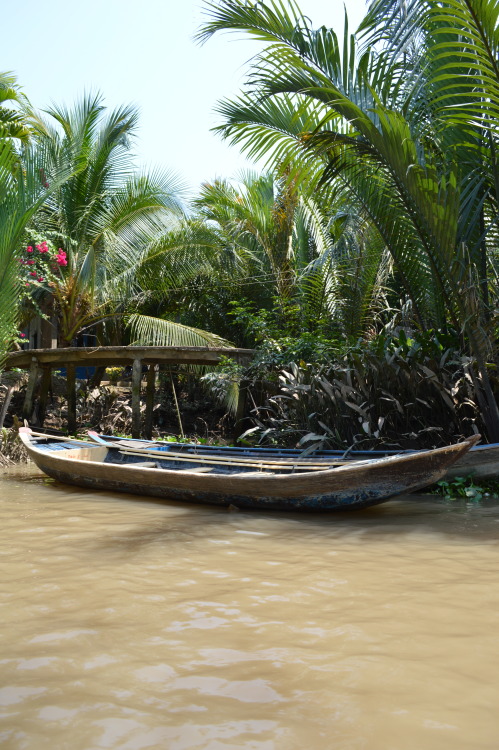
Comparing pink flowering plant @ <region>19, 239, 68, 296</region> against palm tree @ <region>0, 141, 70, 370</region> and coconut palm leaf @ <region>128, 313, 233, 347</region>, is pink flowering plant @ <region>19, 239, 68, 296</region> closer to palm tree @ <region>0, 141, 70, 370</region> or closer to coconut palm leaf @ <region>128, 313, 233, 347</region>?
coconut palm leaf @ <region>128, 313, 233, 347</region>

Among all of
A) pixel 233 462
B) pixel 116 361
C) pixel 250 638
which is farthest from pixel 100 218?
pixel 250 638

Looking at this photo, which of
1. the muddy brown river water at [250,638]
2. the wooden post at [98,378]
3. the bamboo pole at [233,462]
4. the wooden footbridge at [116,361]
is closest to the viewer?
the muddy brown river water at [250,638]

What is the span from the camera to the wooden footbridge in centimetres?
1051

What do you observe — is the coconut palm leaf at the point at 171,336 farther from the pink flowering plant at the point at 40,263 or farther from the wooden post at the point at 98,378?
the wooden post at the point at 98,378

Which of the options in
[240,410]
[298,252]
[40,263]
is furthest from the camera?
[298,252]

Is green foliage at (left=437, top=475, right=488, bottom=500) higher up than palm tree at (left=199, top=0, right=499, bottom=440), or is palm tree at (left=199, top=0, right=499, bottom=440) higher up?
palm tree at (left=199, top=0, right=499, bottom=440)

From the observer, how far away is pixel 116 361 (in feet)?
41.0

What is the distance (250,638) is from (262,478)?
9.33ft

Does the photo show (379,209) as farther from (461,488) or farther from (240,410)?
(240,410)

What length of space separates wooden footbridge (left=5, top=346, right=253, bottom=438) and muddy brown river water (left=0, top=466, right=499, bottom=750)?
5.56 metres

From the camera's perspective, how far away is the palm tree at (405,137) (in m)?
5.89

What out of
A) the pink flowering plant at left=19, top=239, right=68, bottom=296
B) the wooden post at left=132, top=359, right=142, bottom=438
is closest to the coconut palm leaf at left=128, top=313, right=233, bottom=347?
the wooden post at left=132, top=359, right=142, bottom=438

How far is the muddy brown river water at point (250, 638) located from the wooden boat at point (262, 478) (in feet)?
1.39

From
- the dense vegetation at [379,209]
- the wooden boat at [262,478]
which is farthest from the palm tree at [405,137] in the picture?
the wooden boat at [262,478]
